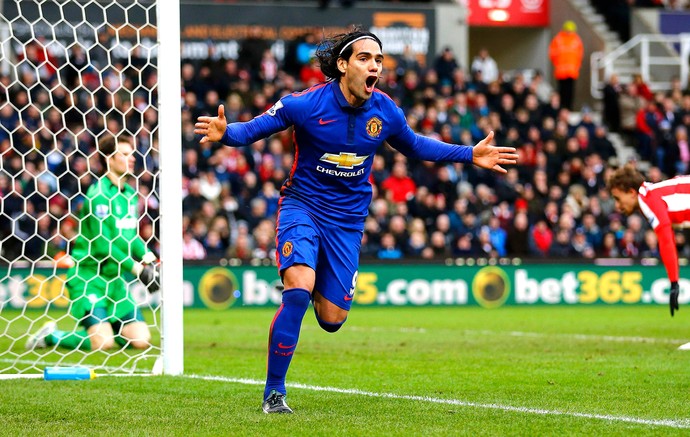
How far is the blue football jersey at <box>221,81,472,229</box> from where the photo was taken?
7238 mm

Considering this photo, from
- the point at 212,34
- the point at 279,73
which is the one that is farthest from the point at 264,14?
the point at 279,73

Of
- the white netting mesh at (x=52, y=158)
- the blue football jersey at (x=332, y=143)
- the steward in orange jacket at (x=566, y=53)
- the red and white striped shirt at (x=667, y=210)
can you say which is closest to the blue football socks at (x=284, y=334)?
the blue football jersey at (x=332, y=143)

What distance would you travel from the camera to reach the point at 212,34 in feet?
90.8

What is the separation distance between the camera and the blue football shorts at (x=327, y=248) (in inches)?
281

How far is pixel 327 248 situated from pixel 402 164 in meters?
16.1

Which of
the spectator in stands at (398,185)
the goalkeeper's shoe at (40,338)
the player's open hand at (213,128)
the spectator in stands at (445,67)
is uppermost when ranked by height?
the spectator in stands at (445,67)

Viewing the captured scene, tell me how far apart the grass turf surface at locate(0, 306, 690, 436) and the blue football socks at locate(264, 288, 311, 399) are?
24cm

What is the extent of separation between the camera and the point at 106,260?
1209 cm

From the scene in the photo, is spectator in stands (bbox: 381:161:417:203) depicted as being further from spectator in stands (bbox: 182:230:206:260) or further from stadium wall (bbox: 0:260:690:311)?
spectator in stands (bbox: 182:230:206:260)

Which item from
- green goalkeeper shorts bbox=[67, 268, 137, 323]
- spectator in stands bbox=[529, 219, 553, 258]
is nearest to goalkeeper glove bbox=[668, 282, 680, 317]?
green goalkeeper shorts bbox=[67, 268, 137, 323]

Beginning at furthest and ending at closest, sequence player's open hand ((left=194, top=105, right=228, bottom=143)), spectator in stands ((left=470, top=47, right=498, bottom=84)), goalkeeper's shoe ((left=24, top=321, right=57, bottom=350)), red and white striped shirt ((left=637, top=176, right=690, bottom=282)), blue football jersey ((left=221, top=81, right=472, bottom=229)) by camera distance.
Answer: spectator in stands ((left=470, top=47, right=498, bottom=84)) → goalkeeper's shoe ((left=24, top=321, right=57, bottom=350)) → red and white striped shirt ((left=637, top=176, right=690, bottom=282)) → blue football jersey ((left=221, top=81, right=472, bottom=229)) → player's open hand ((left=194, top=105, right=228, bottom=143))

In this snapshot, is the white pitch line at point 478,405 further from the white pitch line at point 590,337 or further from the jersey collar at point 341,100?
the white pitch line at point 590,337

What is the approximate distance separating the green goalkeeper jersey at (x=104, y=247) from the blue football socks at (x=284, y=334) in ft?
13.3

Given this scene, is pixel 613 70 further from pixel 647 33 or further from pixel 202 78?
pixel 202 78
